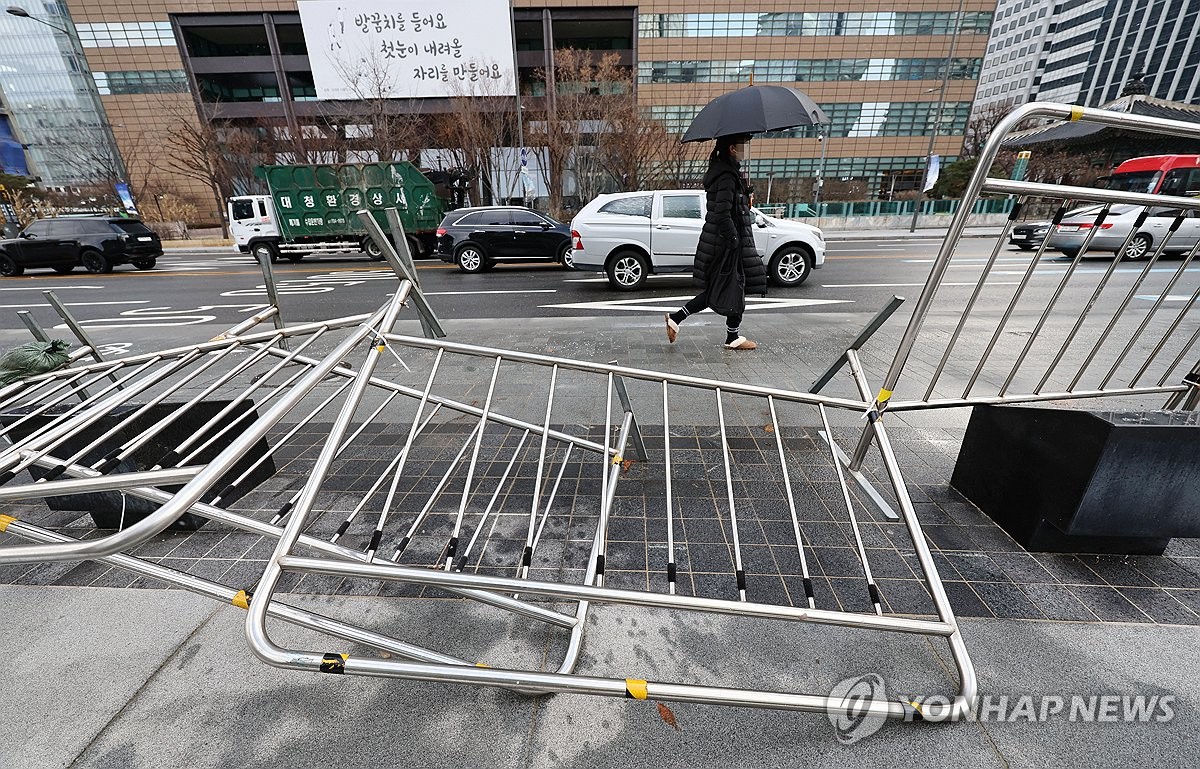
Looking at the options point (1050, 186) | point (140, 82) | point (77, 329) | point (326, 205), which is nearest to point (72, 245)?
point (326, 205)

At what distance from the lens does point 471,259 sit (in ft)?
43.4

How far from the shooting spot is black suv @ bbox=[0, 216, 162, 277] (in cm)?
1419

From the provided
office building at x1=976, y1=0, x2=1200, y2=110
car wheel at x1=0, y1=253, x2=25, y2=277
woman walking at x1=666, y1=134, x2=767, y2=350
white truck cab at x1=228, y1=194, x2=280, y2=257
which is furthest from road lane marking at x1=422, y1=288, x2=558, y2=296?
office building at x1=976, y1=0, x2=1200, y2=110

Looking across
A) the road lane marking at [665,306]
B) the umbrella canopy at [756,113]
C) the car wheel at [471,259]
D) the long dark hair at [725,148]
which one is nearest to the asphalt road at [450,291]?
the road lane marking at [665,306]

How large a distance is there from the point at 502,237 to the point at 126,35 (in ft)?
156

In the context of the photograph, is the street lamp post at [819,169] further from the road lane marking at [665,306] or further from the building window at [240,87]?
the building window at [240,87]

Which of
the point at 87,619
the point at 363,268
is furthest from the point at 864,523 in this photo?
the point at 363,268

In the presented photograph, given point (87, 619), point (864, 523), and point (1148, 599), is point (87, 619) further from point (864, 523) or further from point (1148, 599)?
point (1148, 599)

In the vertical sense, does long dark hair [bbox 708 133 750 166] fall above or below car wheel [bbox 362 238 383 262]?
above

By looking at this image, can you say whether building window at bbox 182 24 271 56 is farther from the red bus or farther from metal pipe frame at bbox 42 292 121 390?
the red bus

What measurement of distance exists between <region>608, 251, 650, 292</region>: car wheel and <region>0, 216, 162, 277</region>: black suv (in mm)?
15056

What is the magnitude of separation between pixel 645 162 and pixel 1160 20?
93.3m

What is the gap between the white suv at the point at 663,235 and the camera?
30.6ft

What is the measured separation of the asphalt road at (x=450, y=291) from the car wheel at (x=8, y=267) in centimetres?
32
